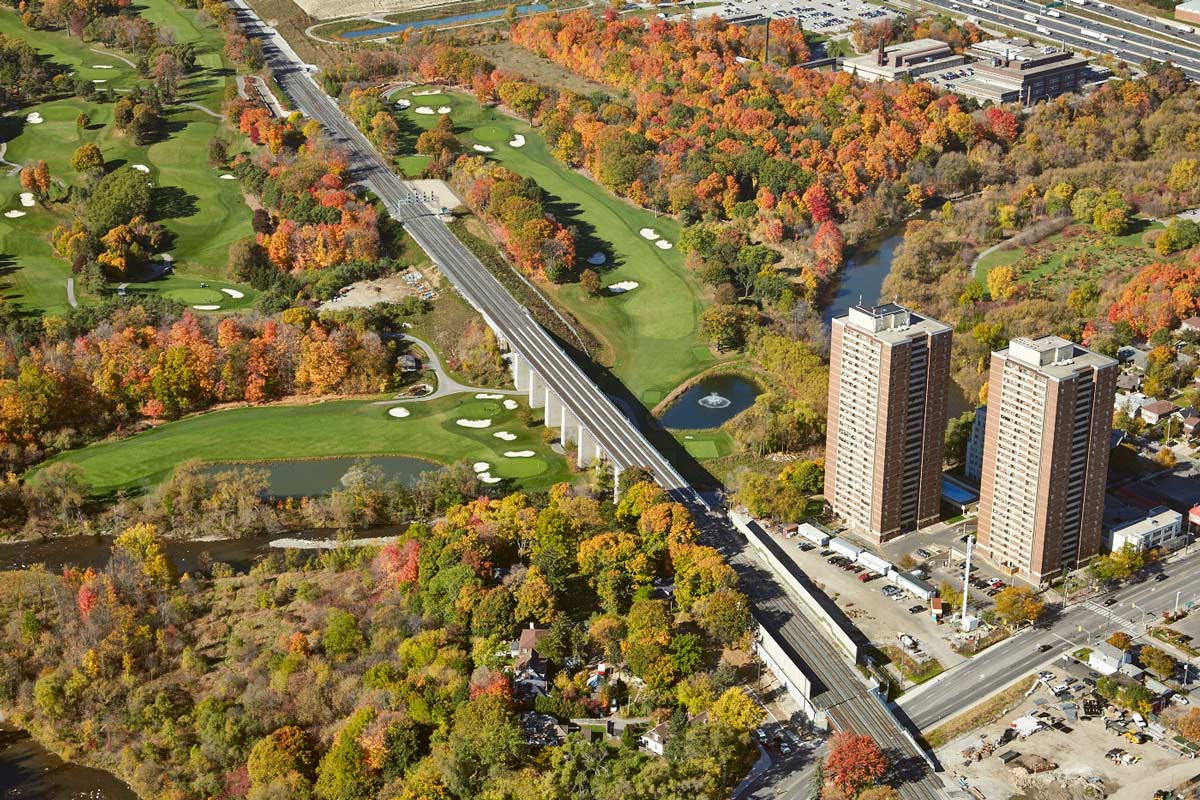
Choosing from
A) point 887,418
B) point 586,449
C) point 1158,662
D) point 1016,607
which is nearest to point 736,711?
point 1016,607

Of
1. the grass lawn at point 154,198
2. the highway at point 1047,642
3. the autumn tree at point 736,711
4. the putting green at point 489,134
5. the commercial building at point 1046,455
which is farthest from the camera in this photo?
the putting green at point 489,134

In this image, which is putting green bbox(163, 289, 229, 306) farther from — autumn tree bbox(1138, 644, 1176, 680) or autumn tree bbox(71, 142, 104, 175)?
autumn tree bbox(1138, 644, 1176, 680)

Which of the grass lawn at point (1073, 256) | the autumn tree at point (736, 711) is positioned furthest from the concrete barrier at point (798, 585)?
the grass lawn at point (1073, 256)

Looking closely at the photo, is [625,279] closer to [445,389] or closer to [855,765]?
[445,389]

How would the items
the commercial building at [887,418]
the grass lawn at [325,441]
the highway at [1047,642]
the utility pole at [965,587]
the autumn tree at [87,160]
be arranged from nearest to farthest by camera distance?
1. the highway at [1047,642]
2. the utility pole at [965,587]
3. the commercial building at [887,418]
4. the grass lawn at [325,441]
5. the autumn tree at [87,160]

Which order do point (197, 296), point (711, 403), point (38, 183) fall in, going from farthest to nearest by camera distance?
point (38, 183)
point (197, 296)
point (711, 403)

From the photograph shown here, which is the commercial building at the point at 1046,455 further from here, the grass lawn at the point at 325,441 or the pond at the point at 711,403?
the grass lawn at the point at 325,441

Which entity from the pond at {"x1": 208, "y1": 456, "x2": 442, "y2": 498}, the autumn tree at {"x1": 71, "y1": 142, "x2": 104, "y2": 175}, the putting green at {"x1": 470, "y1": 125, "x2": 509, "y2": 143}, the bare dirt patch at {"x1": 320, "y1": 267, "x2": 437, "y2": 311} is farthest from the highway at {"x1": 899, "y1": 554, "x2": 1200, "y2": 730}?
the autumn tree at {"x1": 71, "y1": 142, "x2": 104, "y2": 175}
